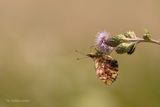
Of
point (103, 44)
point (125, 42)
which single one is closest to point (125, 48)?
point (125, 42)

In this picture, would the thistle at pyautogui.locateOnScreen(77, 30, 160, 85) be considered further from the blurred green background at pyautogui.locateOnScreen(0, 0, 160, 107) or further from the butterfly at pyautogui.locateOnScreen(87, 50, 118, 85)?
the blurred green background at pyautogui.locateOnScreen(0, 0, 160, 107)

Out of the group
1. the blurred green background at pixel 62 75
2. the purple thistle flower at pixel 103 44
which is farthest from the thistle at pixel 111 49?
the blurred green background at pixel 62 75

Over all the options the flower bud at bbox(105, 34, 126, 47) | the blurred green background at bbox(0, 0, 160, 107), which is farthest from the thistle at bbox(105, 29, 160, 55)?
the blurred green background at bbox(0, 0, 160, 107)

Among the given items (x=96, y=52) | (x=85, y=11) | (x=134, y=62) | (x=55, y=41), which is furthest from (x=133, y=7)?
(x=96, y=52)

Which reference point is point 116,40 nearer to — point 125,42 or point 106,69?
point 125,42

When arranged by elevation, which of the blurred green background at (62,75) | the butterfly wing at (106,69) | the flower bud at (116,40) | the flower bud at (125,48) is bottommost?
the blurred green background at (62,75)

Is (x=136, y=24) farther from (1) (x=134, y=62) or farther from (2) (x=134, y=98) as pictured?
(2) (x=134, y=98)

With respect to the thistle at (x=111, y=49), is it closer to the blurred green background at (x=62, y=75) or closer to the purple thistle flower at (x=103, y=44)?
the purple thistle flower at (x=103, y=44)
